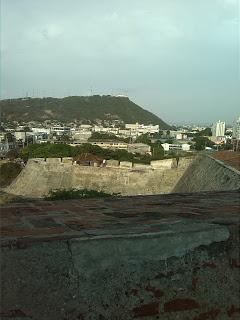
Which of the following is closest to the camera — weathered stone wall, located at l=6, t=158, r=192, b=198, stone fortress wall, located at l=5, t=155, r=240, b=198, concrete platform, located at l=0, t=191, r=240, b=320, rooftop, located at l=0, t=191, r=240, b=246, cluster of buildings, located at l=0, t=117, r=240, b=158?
concrete platform, located at l=0, t=191, r=240, b=320

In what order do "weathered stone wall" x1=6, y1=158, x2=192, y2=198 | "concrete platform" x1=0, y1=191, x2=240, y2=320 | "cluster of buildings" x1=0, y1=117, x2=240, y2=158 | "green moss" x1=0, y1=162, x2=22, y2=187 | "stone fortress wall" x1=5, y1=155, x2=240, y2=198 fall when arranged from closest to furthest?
"concrete platform" x1=0, y1=191, x2=240, y2=320
"stone fortress wall" x1=5, y1=155, x2=240, y2=198
"weathered stone wall" x1=6, y1=158, x2=192, y2=198
"green moss" x1=0, y1=162, x2=22, y2=187
"cluster of buildings" x1=0, y1=117, x2=240, y2=158

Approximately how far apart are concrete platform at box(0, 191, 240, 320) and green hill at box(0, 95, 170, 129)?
149314 mm

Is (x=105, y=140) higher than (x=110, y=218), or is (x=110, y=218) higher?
(x=110, y=218)

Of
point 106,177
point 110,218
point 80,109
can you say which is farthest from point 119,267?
point 80,109

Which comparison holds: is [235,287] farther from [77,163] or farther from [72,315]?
[77,163]

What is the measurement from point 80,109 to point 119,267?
520ft

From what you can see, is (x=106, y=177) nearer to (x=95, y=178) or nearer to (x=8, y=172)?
(x=95, y=178)

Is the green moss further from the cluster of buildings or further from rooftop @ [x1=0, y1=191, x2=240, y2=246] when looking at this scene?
rooftop @ [x1=0, y1=191, x2=240, y2=246]

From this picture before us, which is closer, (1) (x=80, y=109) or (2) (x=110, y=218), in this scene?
(2) (x=110, y=218)

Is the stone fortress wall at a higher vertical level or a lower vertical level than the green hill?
lower

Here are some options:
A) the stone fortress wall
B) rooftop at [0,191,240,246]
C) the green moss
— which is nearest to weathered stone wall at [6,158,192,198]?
the stone fortress wall

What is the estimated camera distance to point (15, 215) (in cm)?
225

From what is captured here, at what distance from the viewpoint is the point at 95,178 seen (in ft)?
93.1

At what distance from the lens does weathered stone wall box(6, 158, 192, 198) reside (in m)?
25.2
